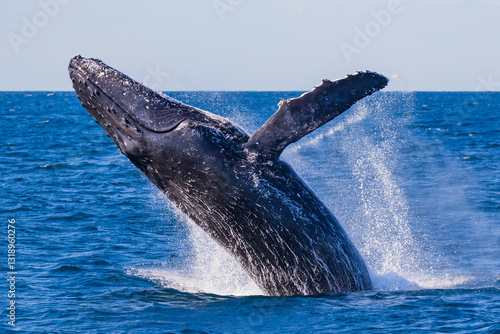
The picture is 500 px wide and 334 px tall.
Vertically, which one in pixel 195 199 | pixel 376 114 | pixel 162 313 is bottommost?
pixel 162 313

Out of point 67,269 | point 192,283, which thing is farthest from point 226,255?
point 67,269

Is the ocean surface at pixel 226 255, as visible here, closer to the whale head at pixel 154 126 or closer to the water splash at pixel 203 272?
the water splash at pixel 203 272

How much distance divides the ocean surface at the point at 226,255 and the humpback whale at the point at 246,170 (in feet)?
1.61

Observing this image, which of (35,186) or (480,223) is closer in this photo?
(480,223)

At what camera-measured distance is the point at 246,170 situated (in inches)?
354

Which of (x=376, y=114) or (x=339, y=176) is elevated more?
(x=376, y=114)

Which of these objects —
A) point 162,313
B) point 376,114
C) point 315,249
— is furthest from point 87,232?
point 376,114

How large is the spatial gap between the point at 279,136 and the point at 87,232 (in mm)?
7982

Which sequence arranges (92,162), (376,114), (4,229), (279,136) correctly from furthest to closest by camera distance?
(376,114) → (92,162) → (4,229) → (279,136)

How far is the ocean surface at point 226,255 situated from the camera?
28.4ft

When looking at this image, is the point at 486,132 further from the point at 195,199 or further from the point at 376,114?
the point at 195,199

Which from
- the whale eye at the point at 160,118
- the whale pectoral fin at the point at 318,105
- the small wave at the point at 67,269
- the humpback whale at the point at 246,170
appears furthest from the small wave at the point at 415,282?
the small wave at the point at 67,269

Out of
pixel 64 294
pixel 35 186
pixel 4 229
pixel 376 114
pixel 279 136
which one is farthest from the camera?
pixel 376 114

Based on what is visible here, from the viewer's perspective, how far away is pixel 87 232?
50.4ft
